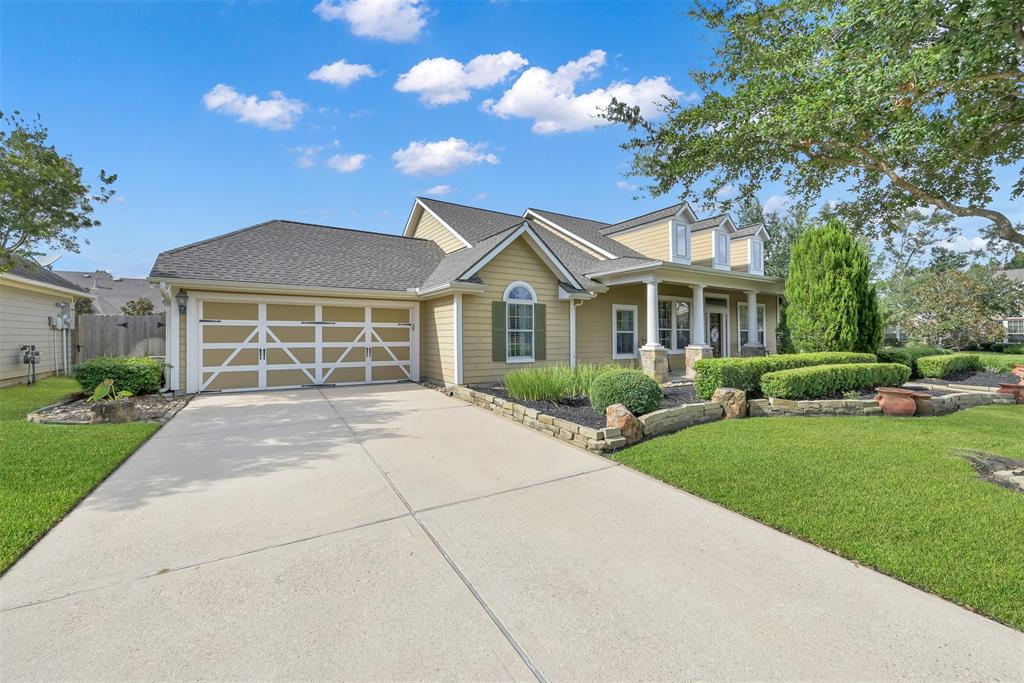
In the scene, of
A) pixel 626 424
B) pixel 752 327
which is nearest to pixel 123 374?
pixel 626 424

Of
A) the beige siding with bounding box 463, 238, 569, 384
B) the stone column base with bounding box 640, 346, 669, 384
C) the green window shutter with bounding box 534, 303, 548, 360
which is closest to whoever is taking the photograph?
the beige siding with bounding box 463, 238, 569, 384

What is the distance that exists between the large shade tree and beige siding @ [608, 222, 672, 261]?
3.39 metres

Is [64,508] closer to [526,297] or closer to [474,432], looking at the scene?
[474,432]

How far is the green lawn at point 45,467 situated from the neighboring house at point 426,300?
3.70 m

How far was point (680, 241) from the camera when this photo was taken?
47.9 ft

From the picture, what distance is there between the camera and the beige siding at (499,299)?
1062 centimetres

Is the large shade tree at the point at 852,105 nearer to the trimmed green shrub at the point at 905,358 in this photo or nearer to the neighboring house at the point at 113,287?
the trimmed green shrub at the point at 905,358

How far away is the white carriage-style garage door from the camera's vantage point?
33.1ft

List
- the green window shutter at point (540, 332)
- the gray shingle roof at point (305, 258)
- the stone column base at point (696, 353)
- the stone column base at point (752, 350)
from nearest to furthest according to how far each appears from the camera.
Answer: the gray shingle roof at point (305, 258) < the green window shutter at point (540, 332) < the stone column base at point (696, 353) < the stone column base at point (752, 350)

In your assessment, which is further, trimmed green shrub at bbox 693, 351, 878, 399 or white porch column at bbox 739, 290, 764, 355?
white porch column at bbox 739, 290, 764, 355

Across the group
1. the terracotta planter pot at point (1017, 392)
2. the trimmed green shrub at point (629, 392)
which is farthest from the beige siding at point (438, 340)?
the terracotta planter pot at point (1017, 392)

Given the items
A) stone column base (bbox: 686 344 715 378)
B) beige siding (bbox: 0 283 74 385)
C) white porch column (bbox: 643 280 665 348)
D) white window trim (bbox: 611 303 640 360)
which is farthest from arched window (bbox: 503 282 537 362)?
beige siding (bbox: 0 283 74 385)

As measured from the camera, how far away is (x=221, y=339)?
33.4 ft

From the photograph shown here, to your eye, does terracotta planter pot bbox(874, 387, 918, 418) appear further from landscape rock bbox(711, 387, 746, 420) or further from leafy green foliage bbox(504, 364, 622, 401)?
leafy green foliage bbox(504, 364, 622, 401)
